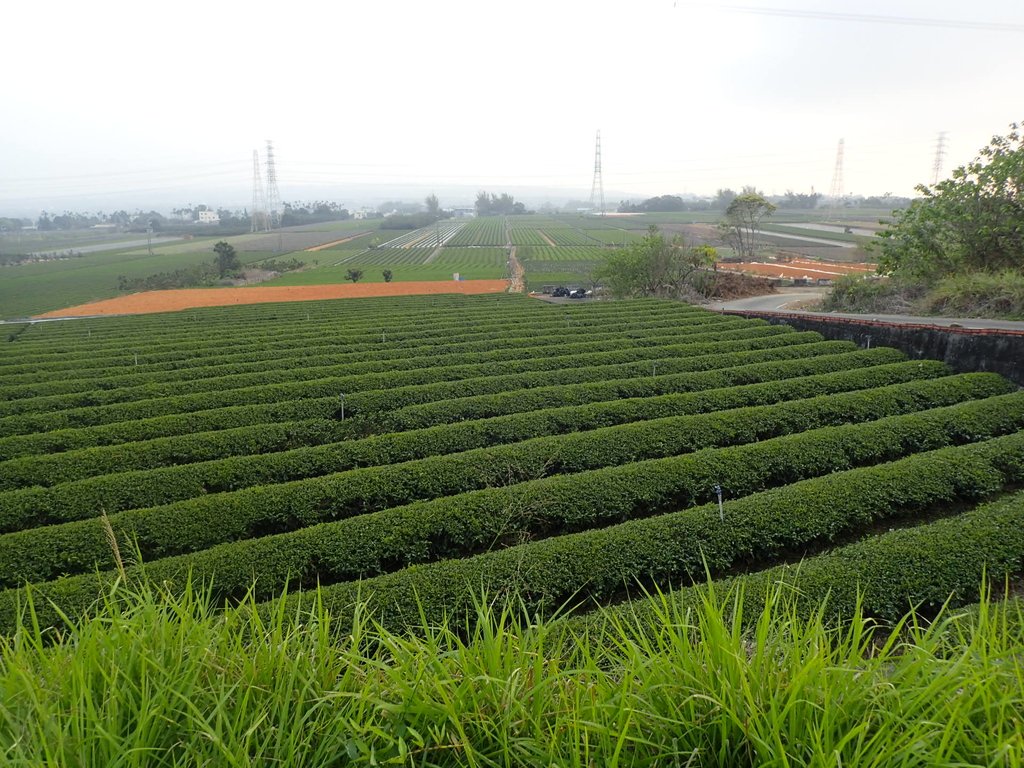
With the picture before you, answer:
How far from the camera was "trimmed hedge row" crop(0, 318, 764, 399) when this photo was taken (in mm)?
15750

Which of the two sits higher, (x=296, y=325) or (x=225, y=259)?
(x=225, y=259)

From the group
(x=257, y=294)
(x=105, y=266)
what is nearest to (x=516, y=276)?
(x=257, y=294)

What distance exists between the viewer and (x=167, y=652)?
8.32 feet

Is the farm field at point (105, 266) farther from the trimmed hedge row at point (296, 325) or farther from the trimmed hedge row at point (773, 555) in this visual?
the trimmed hedge row at point (773, 555)

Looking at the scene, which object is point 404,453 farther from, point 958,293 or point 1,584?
point 958,293

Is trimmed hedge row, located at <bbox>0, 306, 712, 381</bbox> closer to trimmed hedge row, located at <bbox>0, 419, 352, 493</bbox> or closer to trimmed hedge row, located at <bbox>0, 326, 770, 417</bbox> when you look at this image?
trimmed hedge row, located at <bbox>0, 326, 770, 417</bbox>

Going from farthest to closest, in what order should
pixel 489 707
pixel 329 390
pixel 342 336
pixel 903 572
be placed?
pixel 342 336 < pixel 329 390 < pixel 903 572 < pixel 489 707

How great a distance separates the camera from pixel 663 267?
36.6 meters

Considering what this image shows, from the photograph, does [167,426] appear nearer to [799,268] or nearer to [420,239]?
[799,268]

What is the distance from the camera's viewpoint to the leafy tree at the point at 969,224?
19297 millimetres

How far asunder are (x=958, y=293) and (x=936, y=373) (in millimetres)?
6654

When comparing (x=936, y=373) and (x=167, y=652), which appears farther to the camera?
(x=936, y=373)

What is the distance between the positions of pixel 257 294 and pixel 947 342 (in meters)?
47.6

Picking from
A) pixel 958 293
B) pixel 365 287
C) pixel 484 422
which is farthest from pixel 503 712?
pixel 365 287
